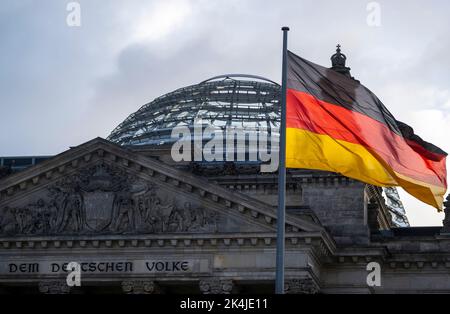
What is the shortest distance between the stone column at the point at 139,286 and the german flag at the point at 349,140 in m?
28.1


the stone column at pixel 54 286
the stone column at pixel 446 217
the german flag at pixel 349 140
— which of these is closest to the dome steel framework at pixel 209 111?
the stone column at pixel 446 217

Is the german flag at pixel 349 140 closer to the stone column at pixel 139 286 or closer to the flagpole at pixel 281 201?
the flagpole at pixel 281 201

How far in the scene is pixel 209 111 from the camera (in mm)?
101062

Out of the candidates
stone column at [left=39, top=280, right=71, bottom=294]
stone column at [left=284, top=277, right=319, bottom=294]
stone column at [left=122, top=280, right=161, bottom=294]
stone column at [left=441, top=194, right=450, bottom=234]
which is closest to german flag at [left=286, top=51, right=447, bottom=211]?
stone column at [left=284, top=277, right=319, bottom=294]

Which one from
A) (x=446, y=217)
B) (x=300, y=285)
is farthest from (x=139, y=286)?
(x=446, y=217)

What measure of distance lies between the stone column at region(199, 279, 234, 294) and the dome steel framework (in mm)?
33237

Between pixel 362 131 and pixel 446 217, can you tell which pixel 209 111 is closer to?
pixel 446 217

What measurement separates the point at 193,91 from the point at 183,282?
4106 centimetres

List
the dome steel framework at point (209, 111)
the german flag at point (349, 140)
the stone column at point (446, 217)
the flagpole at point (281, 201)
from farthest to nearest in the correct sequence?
the dome steel framework at point (209, 111), the stone column at point (446, 217), the german flag at point (349, 140), the flagpole at point (281, 201)

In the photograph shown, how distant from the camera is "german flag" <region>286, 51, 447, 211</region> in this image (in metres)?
38.8

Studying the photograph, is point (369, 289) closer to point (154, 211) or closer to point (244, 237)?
point (244, 237)

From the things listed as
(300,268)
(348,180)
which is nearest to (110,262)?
(300,268)

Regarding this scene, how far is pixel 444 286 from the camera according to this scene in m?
69.9

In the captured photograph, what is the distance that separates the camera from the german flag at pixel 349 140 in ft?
127
